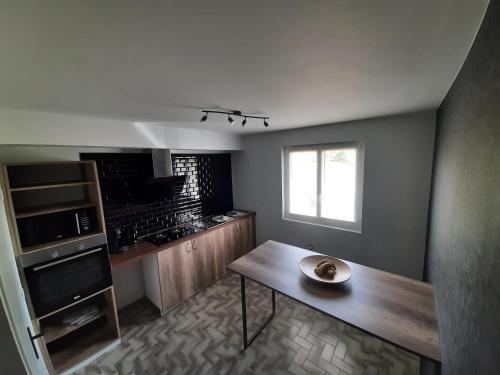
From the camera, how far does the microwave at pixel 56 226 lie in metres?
1.74

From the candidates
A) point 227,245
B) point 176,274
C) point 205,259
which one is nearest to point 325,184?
point 227,245

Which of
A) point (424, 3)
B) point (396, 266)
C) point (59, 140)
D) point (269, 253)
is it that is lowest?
point (396, 266)

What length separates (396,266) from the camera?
104 inches

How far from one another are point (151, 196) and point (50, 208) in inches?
40.0

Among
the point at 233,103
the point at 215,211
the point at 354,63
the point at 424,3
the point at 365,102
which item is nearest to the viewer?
the point at 424,3

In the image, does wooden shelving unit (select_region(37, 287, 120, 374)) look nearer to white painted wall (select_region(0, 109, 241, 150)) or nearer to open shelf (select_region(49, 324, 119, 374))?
open shelf (select_region(49, 324, 119, 374))

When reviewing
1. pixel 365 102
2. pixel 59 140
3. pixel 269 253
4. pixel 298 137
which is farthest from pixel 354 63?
pixel 59 140

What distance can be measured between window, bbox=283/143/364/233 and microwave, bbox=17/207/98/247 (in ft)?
8.94

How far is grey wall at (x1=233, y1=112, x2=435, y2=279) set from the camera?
7.80 ft

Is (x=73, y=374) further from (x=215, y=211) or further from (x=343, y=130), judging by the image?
(x=343, y=130)

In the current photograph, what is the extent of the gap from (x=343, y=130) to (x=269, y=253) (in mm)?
1929

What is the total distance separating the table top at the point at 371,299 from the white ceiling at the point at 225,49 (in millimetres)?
1503

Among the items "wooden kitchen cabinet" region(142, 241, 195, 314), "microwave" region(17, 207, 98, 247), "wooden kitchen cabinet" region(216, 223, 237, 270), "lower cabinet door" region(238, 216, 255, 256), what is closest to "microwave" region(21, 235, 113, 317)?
"microwave" region(17, 207, 98, 247)

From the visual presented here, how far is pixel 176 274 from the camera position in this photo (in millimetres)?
2721
